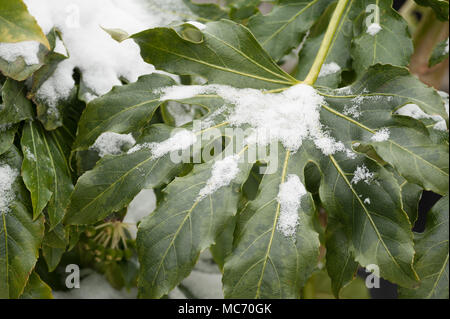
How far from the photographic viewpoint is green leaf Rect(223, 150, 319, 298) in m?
0.53

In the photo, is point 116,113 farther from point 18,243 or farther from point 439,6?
point 439,6

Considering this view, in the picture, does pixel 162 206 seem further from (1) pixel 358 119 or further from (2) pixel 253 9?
(2) pixel 253 9

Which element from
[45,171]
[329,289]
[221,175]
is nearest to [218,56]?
[221,175]

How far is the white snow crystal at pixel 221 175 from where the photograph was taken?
554mm

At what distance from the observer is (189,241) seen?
1.76ft

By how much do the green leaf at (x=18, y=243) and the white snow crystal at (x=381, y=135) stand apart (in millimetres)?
441

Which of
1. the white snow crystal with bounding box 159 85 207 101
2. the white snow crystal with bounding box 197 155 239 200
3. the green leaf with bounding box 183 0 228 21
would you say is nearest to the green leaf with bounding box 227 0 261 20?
the green leaf with bounding box 183 0 228 21

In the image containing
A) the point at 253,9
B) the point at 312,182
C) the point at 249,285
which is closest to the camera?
the point at 249,285

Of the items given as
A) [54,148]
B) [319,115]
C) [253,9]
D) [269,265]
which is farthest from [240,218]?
[253,9]

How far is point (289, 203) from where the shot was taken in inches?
22.0

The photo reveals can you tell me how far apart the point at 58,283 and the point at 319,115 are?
2.00 feet

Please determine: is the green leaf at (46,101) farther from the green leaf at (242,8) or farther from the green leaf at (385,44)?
the green leaf at (385,44)

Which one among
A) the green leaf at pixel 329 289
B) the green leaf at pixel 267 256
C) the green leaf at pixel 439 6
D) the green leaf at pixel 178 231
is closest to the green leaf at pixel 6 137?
the green leaf at pixel 178 231

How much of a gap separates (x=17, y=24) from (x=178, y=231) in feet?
0.98
